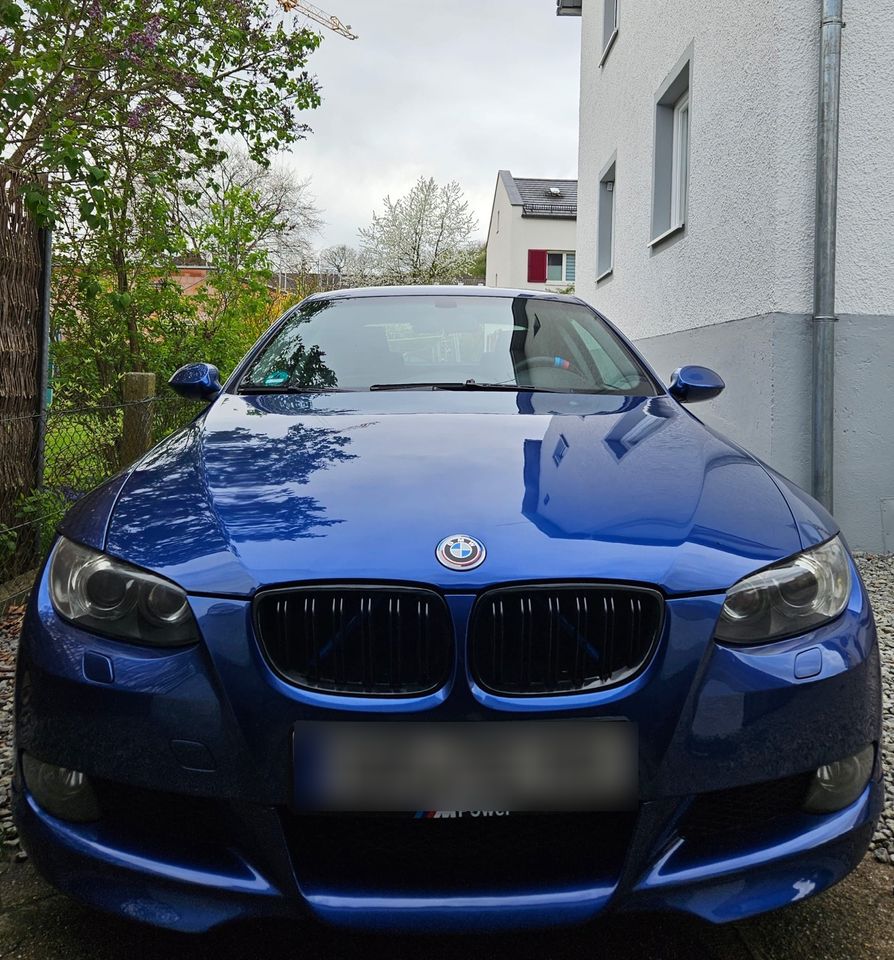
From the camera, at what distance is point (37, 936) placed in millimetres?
2037

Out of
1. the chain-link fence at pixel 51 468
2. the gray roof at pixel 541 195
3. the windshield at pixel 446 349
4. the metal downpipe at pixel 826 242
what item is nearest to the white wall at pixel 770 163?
the metal downpipe at pixel 826 242

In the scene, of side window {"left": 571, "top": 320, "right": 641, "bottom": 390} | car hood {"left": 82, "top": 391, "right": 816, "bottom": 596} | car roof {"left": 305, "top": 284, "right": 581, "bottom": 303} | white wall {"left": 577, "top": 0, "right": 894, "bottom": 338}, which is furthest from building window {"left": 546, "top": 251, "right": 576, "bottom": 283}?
car hood {"left": 82, "top": 391, "right": 816, "bottom": 596}

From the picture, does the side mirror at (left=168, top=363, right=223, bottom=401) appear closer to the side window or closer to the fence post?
the side window

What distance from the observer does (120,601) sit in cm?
182

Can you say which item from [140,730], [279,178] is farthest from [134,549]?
[279,178]

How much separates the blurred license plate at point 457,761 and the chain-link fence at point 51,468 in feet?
8.71

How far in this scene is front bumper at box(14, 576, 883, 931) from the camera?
65.1 inches

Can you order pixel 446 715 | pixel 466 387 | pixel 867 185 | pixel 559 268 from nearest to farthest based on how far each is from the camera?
1. pixel 446 715
2. pixel 466 387
3. pixel 867 185
4. pixel 559 268

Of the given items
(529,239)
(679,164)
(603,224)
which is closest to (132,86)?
(679,164)

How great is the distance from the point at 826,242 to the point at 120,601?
4789mm

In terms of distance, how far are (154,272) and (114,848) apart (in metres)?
5.97

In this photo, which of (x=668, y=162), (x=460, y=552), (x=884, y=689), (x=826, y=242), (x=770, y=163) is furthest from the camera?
(x=668, y=162)

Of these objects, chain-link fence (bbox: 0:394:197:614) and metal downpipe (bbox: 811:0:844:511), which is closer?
chain-link fence (bbox: 0:394:197:614)

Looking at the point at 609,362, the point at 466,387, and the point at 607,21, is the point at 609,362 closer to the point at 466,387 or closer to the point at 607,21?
the point at 466,387
